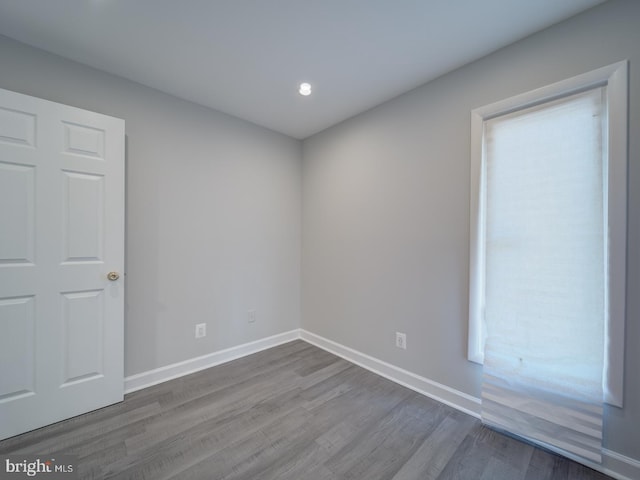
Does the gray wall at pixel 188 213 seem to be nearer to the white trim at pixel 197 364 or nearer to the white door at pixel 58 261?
the white trim at pixel 197 364

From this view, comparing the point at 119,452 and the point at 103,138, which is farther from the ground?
the point at 103,138

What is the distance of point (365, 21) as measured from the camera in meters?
1.54

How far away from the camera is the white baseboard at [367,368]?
1359mm

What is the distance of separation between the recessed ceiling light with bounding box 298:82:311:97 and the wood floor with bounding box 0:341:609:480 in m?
2.48

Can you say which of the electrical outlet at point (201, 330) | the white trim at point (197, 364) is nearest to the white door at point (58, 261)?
the white trim at point (197, 364)

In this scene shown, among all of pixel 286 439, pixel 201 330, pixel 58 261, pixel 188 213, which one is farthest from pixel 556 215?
pixel 58 261

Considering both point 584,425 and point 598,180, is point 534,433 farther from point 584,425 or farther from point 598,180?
point 598,180

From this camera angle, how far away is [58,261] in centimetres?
173

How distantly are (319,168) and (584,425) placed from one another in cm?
286

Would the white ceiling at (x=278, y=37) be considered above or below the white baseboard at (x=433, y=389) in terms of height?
above

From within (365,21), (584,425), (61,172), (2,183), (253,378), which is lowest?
(253,378)

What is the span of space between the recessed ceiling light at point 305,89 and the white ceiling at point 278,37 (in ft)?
0.19

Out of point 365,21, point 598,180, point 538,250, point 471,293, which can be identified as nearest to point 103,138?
point 365,21

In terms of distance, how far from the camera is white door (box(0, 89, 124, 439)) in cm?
159
